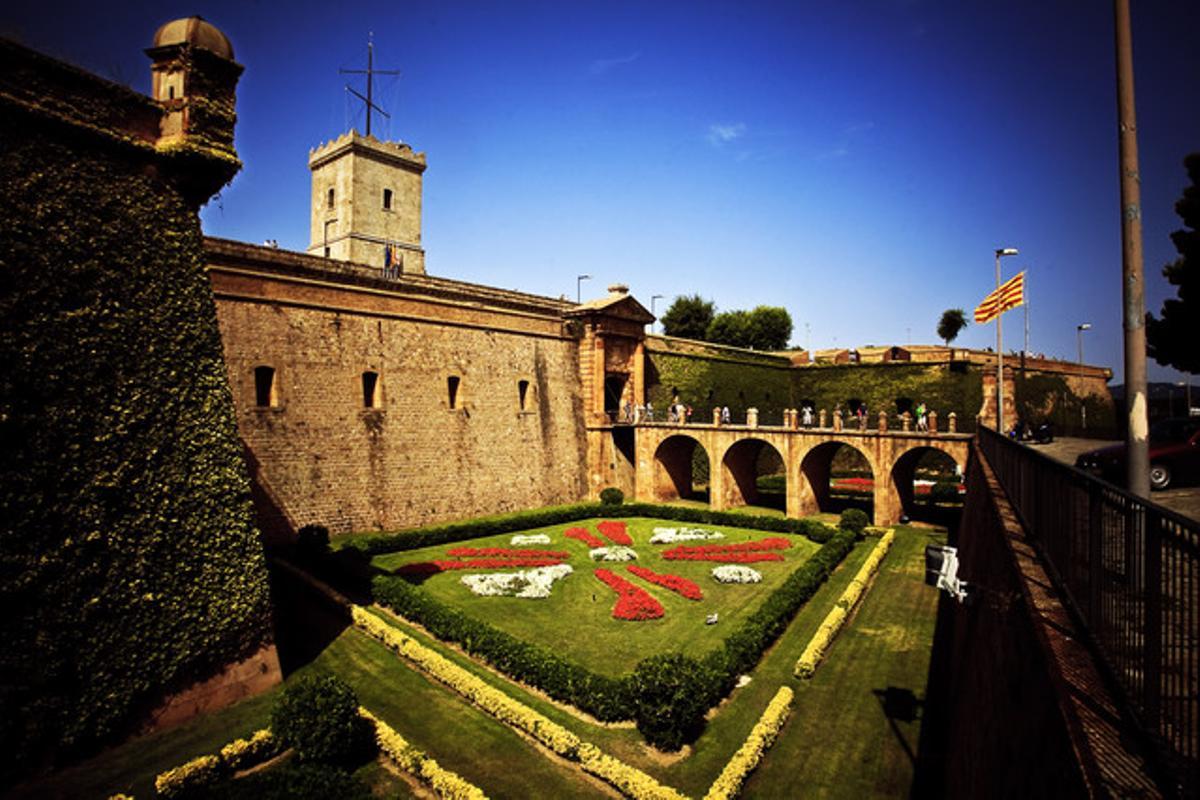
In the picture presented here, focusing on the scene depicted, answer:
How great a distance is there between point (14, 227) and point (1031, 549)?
1522cm

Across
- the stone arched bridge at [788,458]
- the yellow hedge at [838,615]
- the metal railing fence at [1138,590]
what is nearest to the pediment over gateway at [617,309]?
the stone arched bridge at [788,458]

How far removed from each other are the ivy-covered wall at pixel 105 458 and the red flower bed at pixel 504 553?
9.93 metres

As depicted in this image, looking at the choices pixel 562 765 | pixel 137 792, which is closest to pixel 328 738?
pixel 137 792

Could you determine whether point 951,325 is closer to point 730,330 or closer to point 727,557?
point 730,330

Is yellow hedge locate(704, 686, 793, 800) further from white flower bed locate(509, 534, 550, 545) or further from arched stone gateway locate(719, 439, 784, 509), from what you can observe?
arched stone gateway locate(719, 439, 784, 509)

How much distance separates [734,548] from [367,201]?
91.5 feet

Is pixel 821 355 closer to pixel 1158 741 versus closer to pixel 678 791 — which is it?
pixel 678 791

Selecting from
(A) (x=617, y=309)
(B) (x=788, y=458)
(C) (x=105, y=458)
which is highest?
(A) (x=617, y=309)

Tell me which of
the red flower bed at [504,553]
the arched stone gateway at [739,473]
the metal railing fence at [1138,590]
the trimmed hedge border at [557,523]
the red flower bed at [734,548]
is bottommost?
the red flower bed at [734,548]

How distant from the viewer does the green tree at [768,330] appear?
64062 mm

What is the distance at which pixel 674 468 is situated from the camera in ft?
112

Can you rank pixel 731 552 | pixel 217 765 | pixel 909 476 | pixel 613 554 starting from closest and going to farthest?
pixel 217 765 → pixel 613 554 → pixel 731 552 → pixel 909 476

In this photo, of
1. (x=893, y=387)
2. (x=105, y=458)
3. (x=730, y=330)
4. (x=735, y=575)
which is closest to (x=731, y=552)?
(x=735, y=575)

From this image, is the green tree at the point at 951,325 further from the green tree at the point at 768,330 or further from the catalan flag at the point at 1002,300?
the catalan flag at the point at 1002,300
